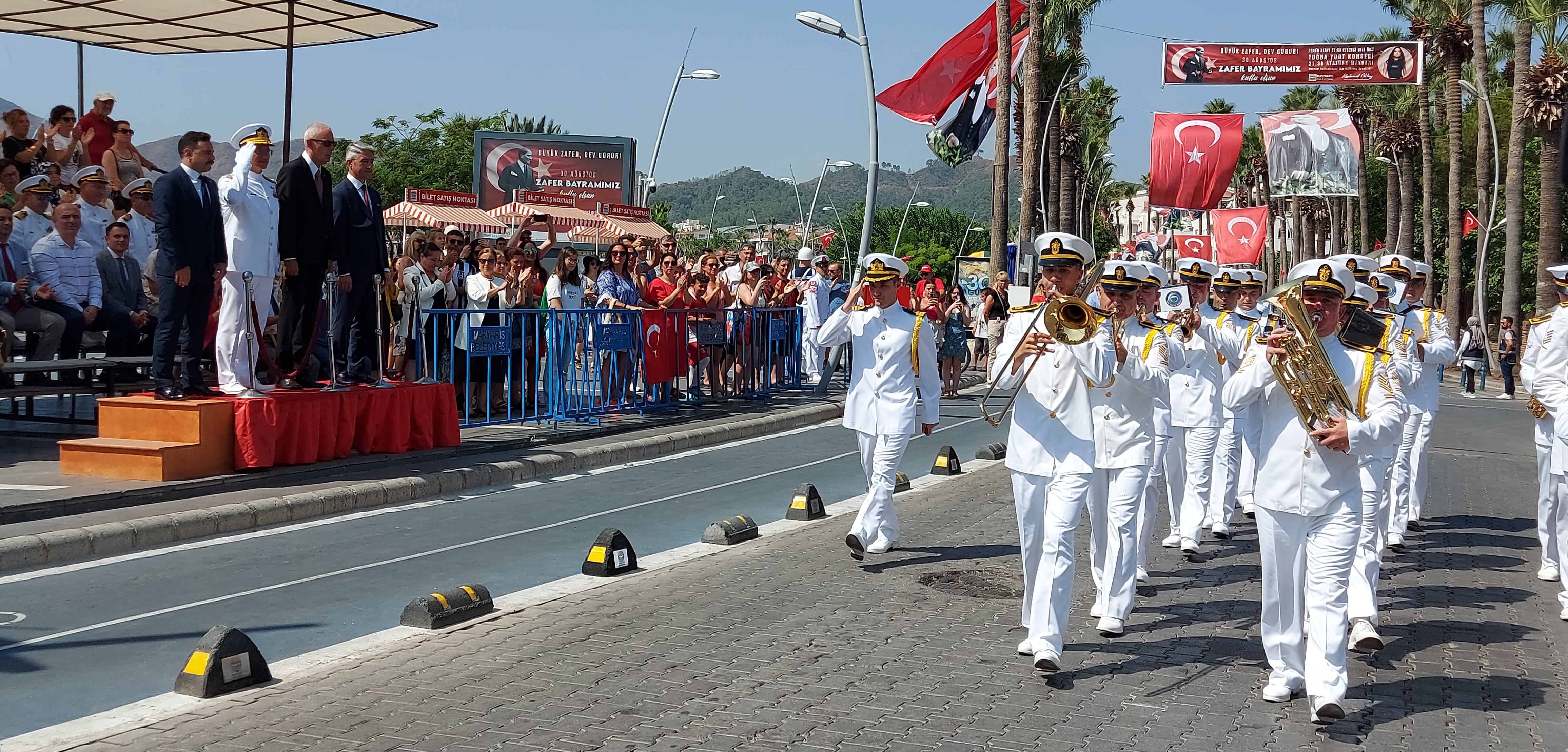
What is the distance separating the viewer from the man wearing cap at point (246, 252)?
430 inches

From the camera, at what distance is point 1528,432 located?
70.1ft

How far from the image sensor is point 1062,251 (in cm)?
695

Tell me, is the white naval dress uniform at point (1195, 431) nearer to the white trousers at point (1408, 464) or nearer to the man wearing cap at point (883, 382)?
the white trousers at point (1408, 464)

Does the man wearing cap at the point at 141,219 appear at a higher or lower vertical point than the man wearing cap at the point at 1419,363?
higher

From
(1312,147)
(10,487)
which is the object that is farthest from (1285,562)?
(1312,147)

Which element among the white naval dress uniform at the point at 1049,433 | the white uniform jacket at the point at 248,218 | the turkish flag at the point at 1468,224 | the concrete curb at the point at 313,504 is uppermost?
the turkish flag at the point at 1468,224

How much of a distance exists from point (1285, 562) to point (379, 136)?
58.6 metres

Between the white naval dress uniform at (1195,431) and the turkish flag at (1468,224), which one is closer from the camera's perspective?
the white naval dress uniform at (1195,431)

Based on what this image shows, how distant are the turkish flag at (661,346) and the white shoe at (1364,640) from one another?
34.9ft

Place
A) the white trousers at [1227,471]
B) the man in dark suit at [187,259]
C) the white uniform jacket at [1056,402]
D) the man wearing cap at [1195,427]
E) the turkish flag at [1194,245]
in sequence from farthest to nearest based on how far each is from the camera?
the turkish flag at [1194,245], the man in dark suit at [187,259], the white trousers at [1227,471], the man wearing cap at [1195,427], the white uniform jacket at [1056,402]

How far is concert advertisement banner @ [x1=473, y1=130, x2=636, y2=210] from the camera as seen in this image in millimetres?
39781

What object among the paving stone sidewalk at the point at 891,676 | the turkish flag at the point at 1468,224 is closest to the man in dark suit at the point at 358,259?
the paving stone sidewalk at the point at 891,676

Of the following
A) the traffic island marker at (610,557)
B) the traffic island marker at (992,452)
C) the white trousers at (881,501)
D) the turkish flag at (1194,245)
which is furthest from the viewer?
the turkish flag at (1194,245)

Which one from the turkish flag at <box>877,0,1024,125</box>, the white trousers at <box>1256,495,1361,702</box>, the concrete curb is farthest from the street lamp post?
the white trousers at <box>1256,495,1361,702</box>
